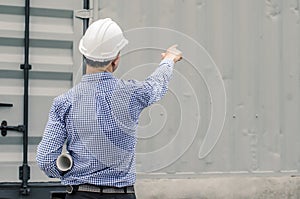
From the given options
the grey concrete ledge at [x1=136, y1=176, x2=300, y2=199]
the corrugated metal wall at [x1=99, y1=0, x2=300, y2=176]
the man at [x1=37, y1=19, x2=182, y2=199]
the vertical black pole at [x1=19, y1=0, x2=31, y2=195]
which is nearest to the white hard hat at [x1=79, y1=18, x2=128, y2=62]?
the man at [x1=37, y1=19, x2=182, y2=199]

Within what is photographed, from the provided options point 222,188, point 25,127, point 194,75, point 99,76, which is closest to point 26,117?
point 25,127

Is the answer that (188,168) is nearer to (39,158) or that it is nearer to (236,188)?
(236,188)

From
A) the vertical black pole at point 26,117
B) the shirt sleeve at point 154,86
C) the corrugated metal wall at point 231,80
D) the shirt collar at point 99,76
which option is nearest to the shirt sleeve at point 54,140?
the shirt collar at point 99,76

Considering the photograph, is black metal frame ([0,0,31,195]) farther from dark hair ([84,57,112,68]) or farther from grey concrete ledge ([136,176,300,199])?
dark hair ([84,57,112,68])

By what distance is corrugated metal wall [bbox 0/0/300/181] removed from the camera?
453cm

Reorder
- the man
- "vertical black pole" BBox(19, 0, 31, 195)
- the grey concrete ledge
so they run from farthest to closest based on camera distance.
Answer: the grey concrete ledge
"vertical black pole" BBox(19, 0, 31, 195)
the man

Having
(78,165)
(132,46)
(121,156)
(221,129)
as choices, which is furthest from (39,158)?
(221,129)

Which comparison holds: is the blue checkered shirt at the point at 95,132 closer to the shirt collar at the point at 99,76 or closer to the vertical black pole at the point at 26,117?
the shirt collar at the point at 99,76

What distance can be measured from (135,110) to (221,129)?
2577 mm

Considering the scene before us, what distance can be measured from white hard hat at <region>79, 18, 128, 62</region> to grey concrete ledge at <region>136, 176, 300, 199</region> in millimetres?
2352

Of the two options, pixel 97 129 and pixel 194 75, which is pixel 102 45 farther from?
pixel 194 75

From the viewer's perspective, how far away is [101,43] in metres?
2.71

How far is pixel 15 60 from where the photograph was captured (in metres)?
4.50

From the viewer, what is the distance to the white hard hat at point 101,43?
2713 millimetres
